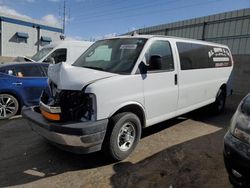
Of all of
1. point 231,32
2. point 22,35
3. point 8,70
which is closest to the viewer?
point 8,70

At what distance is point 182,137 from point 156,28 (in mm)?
15145

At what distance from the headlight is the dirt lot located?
1033 millimetres

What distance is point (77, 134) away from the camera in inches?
130

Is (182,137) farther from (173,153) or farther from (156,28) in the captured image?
(156,28)

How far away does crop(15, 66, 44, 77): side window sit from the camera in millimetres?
6734

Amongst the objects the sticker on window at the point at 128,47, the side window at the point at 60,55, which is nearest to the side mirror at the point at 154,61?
the sticker on window at the point at 128,47

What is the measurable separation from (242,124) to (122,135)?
6.32 feet

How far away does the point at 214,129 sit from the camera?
574 centimetres

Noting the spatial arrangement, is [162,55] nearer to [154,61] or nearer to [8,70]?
[154,61]

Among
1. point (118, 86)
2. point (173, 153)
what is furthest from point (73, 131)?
point (173, 153)

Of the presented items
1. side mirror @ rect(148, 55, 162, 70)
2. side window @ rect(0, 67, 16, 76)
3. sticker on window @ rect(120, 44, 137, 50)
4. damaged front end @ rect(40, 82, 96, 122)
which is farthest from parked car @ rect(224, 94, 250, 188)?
side window @ rect(0, 67, 16, 76)

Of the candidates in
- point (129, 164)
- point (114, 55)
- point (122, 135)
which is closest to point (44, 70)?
point (114, 55)

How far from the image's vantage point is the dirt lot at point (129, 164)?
338cm

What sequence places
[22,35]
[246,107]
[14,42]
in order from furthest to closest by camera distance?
1. [22,35]
2. [14,42]
3. [246,107]
